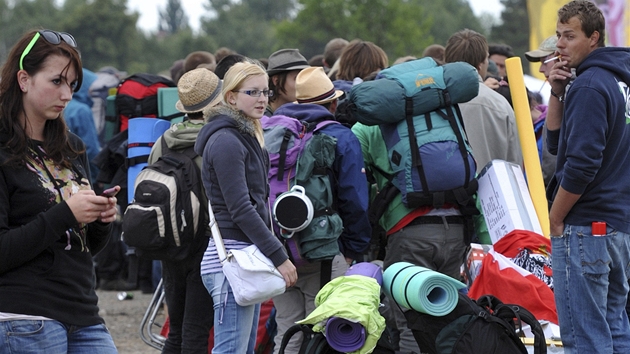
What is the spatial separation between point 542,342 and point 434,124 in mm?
1559

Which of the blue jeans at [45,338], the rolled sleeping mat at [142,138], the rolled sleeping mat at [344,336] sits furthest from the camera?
the rolled sleeping mat at [142,138]

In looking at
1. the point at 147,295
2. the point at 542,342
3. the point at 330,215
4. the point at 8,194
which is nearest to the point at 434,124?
the point at 330,215

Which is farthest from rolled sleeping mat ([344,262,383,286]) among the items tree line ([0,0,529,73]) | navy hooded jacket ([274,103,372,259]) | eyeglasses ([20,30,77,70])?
tree line ([0,0,529,73])

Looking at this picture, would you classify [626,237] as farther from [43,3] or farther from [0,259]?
[43,3]

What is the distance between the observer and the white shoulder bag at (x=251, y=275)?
3.93 meters

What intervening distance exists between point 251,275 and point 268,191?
0.59m

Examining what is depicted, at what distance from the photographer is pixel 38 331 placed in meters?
2.89

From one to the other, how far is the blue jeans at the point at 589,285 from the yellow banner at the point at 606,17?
34.7ft

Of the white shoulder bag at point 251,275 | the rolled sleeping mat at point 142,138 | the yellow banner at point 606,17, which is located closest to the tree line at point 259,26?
the yellow banner at point 606,17

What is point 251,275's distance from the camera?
12.9 ft

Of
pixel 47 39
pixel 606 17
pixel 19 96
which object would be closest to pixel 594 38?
pixel 47 39

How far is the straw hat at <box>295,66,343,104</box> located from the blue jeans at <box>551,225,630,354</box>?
1.74 meters

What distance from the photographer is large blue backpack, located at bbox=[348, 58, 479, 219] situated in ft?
16.1

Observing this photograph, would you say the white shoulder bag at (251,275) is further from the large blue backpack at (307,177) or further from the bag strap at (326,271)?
the bag strap at (326,271)
